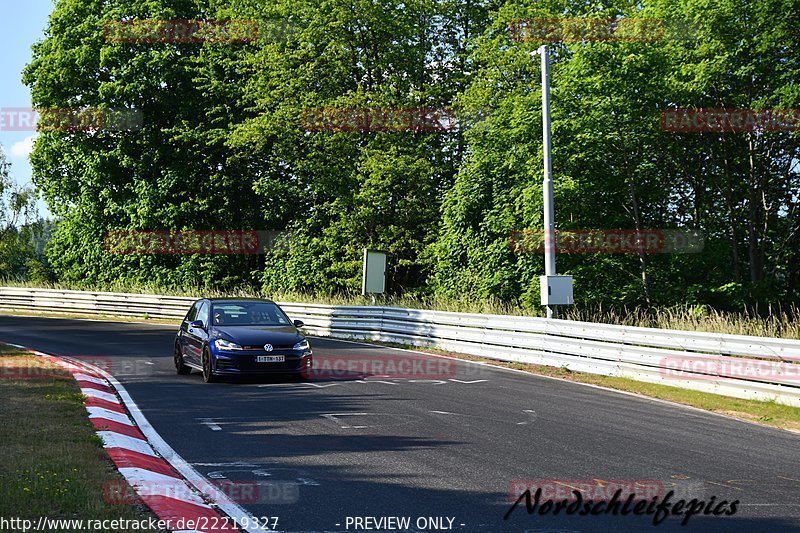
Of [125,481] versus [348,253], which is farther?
[348,253]

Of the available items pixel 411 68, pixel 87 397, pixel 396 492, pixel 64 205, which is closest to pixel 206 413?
pixel 87 397

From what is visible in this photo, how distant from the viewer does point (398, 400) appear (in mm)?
13156

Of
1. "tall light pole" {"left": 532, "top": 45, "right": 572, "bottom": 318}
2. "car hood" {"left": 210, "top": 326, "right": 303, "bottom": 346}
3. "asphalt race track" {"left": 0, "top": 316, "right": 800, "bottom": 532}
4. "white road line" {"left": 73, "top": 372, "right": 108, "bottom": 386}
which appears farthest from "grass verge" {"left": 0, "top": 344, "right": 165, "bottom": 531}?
"tall light pole" {"left": 532, "top": 45, "right": 572, "bottom": 318}

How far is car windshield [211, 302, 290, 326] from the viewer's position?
648 inches

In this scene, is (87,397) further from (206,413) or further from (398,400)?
(398,400)

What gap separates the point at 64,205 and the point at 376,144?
20652mm

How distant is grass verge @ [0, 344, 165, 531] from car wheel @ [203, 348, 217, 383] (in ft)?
8.17

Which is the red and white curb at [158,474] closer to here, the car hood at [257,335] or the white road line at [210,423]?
the white road line at [210,423]

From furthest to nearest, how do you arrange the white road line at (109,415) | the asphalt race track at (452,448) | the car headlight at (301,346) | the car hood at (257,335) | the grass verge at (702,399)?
the car headlight at (301,346) < the car hood at (257,335) < the grass verge at (702,399) < the white road line at (109,415) < the asphalt race track at (452,448)

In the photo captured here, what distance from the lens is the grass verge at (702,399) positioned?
12.1 meters

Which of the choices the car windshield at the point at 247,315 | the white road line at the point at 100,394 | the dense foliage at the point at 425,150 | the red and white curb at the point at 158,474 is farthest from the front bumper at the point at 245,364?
the dense foliage at the point at 425,150

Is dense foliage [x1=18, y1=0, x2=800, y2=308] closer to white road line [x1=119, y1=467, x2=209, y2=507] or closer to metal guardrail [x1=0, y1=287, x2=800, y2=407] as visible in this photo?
metal guardrail [x1=0, y1=287, x2=800, y2=407]

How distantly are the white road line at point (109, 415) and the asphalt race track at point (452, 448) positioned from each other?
38 cm

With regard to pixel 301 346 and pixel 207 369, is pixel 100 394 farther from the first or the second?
pixel 301 346
